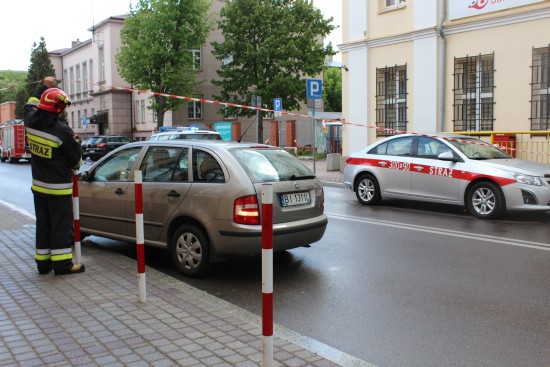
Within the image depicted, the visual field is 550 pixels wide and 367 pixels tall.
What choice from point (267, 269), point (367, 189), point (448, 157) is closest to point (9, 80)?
point (367, 189)

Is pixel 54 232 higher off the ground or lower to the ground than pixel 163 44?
lower

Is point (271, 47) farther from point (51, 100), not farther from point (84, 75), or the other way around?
point (51, 100)

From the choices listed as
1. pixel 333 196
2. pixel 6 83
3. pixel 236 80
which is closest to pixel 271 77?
pixel 236 80

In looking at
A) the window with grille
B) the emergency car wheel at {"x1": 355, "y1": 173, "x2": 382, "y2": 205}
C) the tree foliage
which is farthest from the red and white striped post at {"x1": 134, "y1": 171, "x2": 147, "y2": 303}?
the tree foliage

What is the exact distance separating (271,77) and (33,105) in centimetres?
3098

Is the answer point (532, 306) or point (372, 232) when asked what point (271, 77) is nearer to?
point (372, 232)

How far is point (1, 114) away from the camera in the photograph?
80062 millimetres

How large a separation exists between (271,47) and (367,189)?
24.9 metres

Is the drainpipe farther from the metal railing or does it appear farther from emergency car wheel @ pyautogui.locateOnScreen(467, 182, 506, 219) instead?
emergency car wheel @ pyautogui.locateOnScreen(467, 182, 506, 219)

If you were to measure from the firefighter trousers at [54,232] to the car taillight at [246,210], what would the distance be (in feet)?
5.86

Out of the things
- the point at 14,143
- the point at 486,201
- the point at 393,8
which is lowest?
the point at 486,201

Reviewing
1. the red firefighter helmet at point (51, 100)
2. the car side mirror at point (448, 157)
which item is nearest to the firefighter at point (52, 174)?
the red firefighter helmet at point (51, 100)

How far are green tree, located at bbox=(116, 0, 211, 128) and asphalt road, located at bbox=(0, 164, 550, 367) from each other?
30.7 m

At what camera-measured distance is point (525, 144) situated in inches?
555
